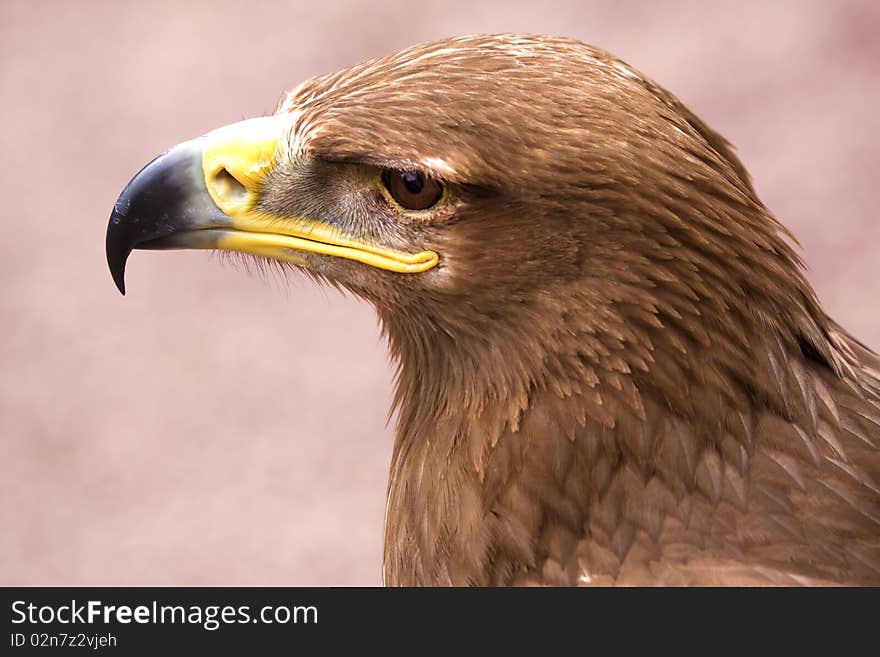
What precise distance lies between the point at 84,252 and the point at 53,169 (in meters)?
0.58

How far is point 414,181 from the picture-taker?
224cm

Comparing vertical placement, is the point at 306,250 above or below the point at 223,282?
below

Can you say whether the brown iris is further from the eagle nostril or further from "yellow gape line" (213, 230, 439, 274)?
the eagle nostril

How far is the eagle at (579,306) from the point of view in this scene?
86.4 inches

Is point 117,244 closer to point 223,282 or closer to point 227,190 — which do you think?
point 227,190

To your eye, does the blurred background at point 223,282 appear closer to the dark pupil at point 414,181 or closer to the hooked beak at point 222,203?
the hooked beak at point 222,203

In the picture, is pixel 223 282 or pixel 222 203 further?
pixel 223 282

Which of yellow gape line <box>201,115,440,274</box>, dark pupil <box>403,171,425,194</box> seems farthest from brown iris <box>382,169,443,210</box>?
yellow gape line <box>201,115,440,274</box>

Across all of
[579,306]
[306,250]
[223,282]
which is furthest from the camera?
[223,282]

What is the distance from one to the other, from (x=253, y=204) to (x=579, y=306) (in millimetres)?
668

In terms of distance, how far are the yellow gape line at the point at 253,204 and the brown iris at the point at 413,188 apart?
0.15 metres

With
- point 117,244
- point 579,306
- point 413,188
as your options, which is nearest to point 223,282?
point 117,244

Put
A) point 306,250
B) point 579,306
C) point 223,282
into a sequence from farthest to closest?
1. point 223,282
2. point 306,250
3. point 579,306
